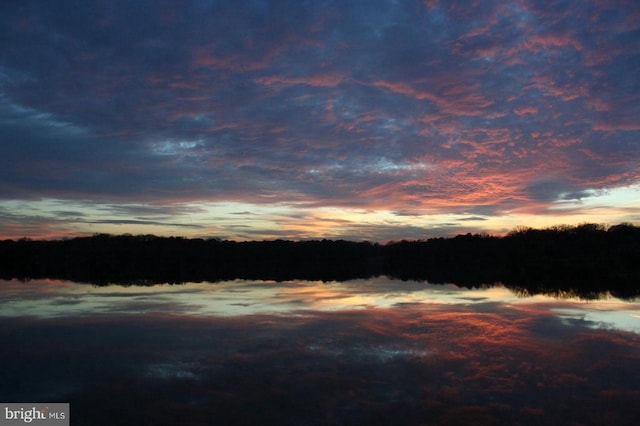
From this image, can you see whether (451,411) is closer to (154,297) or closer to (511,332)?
(511,332)

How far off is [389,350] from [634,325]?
1183 cm

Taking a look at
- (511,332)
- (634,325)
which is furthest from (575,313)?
(511,332)

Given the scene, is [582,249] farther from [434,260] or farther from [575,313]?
[575,313]

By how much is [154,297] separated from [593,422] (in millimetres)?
27395

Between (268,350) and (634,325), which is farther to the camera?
(634,325)

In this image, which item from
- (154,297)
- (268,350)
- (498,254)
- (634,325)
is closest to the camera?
(268,350)

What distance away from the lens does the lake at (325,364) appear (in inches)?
387

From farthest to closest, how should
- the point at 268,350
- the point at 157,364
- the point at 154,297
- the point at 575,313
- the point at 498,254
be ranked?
the point at 498,254, the point at 154,297, the point at 575,313, the point at 268,350, the point at 157,364

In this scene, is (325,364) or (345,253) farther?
(345,253)

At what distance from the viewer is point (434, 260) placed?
374 ft

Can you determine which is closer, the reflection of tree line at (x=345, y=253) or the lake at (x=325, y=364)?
the lake at (x=325, y=364)

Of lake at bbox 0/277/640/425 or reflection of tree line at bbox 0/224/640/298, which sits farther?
reflection of tree line at bbox 0/224/640/298

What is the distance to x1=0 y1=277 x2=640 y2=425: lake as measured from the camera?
9.84m

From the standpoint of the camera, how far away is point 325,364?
44.2ft
